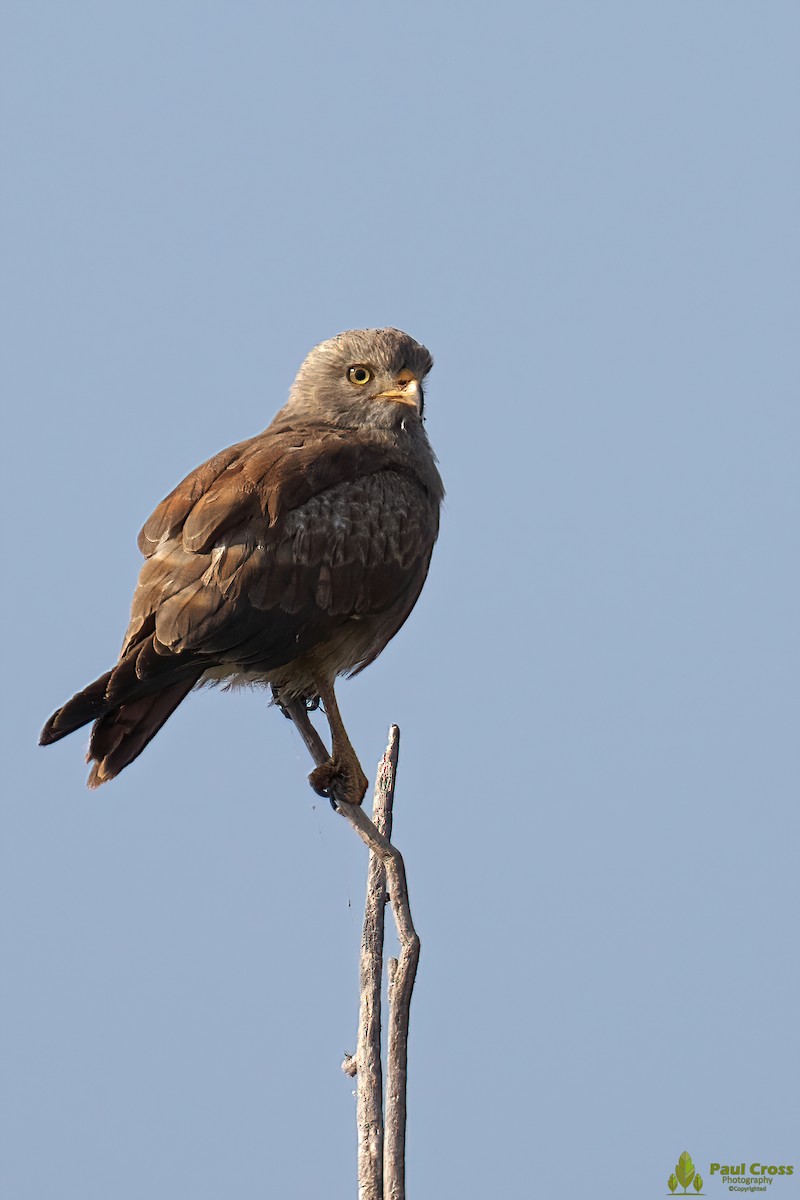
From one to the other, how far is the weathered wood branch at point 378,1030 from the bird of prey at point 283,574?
2.14ft

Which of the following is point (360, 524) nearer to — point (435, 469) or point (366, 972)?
point (435, 469)

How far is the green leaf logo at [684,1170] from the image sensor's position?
24.6ft

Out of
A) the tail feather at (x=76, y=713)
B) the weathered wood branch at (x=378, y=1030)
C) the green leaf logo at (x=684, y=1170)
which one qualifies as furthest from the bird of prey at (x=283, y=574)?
the green leaf logo at (x=684, y=1170)

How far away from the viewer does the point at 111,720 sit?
6.70 meters

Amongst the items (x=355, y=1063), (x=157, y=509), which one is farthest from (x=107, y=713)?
(x=355, y=1063)

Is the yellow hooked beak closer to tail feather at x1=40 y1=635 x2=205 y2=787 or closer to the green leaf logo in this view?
tail feather at x1=40 y1=635 x2=205 y2=787

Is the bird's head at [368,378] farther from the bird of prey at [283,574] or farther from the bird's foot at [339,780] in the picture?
the bird's foot at [339,780]

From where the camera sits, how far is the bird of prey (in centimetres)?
675

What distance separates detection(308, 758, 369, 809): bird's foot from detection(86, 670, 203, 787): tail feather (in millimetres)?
772

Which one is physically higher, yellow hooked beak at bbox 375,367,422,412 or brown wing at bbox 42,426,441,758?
yellow hooked beak at bbox 375,367,422,412

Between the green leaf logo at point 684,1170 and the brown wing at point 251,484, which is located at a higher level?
the brown wing at point 251,484

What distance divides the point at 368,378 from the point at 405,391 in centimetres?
26

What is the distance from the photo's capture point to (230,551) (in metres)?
6.99

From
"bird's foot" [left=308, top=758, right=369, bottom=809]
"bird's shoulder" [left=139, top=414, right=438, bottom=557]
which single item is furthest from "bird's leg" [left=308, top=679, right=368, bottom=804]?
"bird's shoulder" [left=139, top=414, right=438, bottom=557]
